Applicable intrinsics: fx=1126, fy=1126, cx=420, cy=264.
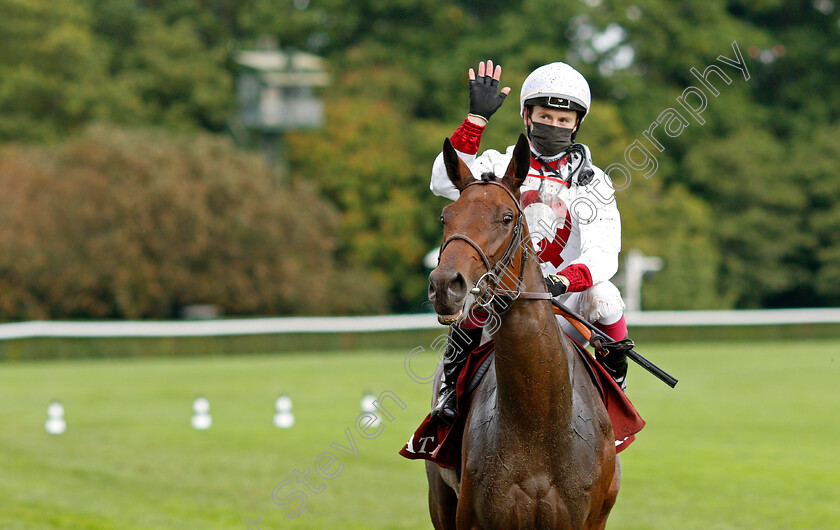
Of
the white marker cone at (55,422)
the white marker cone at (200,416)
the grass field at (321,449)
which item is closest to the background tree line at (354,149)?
the grass field at (321,449)

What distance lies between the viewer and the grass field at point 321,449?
30.0 ft

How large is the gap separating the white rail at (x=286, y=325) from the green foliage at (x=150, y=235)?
5366 millimetres

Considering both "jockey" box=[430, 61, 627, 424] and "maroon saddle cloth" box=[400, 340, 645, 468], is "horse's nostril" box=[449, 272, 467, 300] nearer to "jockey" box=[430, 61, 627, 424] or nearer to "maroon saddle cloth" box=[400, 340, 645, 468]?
"jockey" box=[430, 61, 627, 424]

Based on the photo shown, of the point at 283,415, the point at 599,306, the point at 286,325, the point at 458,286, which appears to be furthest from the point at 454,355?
the point at 286,325

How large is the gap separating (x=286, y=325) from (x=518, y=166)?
22.8 meters

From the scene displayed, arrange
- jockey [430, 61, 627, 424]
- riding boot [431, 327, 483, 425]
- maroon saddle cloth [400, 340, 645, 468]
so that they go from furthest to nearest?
riding boot [431, 327, 483, 425]
maroon saddle cloth [400, 340, 645, 468]
jockey [430, 61, 627, 424]

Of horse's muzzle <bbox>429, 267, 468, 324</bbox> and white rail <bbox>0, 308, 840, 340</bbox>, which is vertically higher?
horse's muzzle <bbox>429, 267, 468, 324</bbox>

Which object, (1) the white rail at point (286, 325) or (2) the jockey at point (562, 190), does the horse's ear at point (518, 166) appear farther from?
(1) the white rail at point (286, 325)

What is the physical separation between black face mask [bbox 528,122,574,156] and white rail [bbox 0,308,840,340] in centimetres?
1904

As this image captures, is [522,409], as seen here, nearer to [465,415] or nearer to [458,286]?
[465,415]

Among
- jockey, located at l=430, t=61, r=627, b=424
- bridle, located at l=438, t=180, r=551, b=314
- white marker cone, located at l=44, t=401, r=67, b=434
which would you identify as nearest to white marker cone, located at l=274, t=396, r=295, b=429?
white marker cone, located at l=44, t=401, r=67, b=434

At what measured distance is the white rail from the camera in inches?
985

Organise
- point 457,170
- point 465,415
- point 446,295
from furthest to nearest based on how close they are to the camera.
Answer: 1. point 465,415
2. point 457,170
3. point 446,295

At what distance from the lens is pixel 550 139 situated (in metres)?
4.82
